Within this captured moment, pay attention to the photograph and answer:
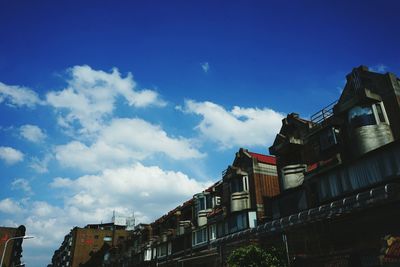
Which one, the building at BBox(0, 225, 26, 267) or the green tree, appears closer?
the green tree

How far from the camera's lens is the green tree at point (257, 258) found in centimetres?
2457

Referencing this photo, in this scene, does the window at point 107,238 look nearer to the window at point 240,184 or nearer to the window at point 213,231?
the window at point 213,231

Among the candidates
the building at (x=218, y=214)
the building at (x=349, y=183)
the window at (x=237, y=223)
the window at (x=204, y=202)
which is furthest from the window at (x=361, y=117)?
the window at (x=204, y=202)

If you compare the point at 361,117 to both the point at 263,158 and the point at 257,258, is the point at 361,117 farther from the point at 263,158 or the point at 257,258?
the point at 263,158

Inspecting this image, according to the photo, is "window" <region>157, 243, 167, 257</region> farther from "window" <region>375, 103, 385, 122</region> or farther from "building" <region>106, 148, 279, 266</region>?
"window" <region>375, 103, 385, 122</region>

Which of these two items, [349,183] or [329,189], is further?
[329,189]

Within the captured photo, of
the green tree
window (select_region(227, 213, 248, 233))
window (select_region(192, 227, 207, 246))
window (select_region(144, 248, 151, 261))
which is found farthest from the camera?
window (select_region(144, 248, 151, 261))

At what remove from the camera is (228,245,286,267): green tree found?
24572 millimetres

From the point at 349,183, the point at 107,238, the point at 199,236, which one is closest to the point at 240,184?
the point at 199,236

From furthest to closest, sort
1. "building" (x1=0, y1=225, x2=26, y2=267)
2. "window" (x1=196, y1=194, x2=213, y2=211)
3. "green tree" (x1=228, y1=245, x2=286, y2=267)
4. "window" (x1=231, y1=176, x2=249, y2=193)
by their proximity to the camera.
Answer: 1. "building" (x1=0, y1=225, x2=26, y2=267)
2. "window" (x1=196, y1=194, x2=213, y2=211)
3. "window" (x1=231, y1=176, x2=249, y2=193)
4. "green tree" (x1=228, y1=245, x2=286, y2=267)

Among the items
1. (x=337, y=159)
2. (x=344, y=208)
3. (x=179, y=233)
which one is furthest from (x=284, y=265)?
(x=179, y=233)

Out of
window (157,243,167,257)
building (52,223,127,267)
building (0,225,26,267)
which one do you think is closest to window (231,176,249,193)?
window (157,243,167,257)

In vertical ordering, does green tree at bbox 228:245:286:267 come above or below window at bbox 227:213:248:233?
below

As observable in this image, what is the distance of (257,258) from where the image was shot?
24.8m
